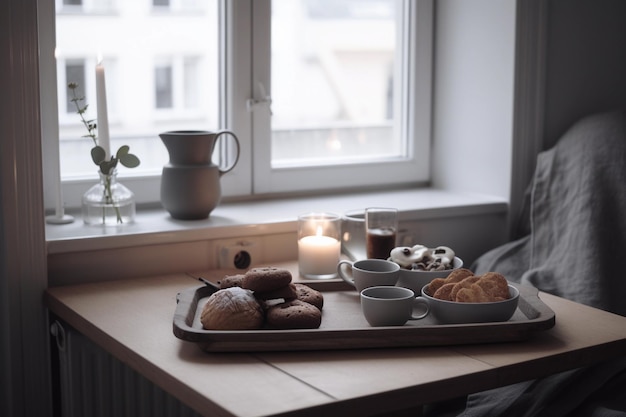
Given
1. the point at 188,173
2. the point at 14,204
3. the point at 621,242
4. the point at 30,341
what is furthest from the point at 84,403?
the point at 621,242

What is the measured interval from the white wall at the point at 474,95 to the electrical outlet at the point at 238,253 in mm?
706

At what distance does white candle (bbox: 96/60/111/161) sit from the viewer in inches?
70.7

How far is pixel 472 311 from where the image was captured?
1.38 metres

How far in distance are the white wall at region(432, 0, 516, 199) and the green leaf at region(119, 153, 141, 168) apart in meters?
0.92

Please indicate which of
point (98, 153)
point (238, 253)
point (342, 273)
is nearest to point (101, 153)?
point (98, 153)

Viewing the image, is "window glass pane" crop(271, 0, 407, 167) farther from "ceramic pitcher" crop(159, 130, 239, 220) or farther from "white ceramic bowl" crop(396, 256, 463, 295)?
"white ceramic bowl" crop(396, 256, 463, 295)

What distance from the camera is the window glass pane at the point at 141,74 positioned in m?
2.00

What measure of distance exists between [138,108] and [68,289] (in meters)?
0.56

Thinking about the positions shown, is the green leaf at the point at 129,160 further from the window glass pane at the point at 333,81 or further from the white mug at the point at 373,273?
the white mug at the point at 373,273

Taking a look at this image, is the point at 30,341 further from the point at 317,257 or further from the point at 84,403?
the point at 317,257

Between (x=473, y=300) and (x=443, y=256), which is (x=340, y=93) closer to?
(x=443, y=256)

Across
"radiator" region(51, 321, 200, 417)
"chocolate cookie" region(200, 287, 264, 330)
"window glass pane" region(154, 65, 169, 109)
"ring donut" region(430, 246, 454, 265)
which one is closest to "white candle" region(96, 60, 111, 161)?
"window glass pane" region(154, 65, 169, 109)

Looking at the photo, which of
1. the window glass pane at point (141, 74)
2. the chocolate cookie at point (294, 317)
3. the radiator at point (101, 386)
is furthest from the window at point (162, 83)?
the chocolate cookie at point (294, 317)

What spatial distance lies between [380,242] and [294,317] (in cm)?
46
